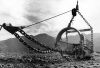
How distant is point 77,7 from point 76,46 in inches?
392

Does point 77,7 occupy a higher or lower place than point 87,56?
higher

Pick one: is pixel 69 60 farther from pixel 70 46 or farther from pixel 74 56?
pixel 70 46

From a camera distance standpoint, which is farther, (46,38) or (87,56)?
(46,38)

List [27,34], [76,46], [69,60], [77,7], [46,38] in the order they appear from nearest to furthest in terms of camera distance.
→ 1. [27,34]
2. [77,7]
3. [69,60]
4. [76,46]
5. [46,38]

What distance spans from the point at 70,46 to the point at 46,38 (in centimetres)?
11154

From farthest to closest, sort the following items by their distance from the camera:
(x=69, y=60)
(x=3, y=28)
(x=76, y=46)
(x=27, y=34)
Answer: (x=76, y=46) < (x=69, y=60) < (x=27, y=34) < (x=3, y=28)

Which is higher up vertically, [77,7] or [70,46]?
[77,7]

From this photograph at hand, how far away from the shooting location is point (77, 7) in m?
20.9

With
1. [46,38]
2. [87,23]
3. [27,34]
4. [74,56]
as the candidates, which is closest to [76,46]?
[74,56]

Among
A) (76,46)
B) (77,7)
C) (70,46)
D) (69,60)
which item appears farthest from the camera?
(70,46)

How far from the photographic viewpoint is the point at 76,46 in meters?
29.4

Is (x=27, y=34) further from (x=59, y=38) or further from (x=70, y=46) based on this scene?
(x=70, y=46)

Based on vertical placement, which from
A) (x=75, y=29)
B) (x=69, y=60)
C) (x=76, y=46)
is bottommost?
(x=69, y=60)

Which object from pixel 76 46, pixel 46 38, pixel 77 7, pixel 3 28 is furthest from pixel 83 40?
pixel 46 38
